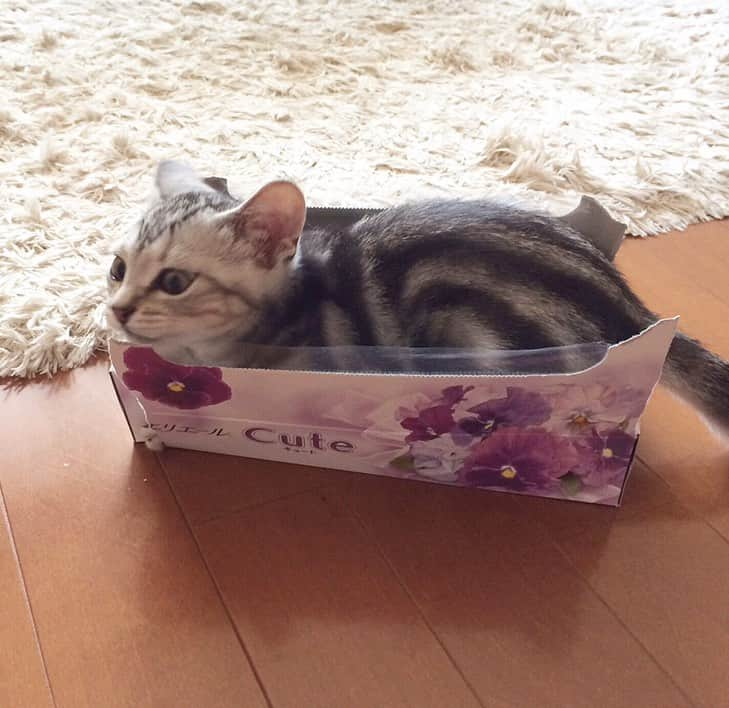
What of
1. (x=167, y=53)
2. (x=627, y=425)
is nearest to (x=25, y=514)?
(x=627, y=425)

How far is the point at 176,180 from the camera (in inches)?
43.4

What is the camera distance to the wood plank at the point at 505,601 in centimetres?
82

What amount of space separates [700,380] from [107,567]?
2.54 feet

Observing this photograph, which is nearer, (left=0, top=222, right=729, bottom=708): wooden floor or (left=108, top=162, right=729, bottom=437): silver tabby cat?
(left=0, top=222, right=729, bottom=708): wooden floor

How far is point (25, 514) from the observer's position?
3.25 ft

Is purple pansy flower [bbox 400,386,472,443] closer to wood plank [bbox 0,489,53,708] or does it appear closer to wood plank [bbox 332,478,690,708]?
wood plank [bbox 332,478,690,708]

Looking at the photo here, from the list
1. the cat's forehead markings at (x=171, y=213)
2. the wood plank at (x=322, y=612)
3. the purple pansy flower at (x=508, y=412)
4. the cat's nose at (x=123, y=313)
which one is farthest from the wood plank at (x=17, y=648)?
the purple pansy flower at (x=508, y=412)

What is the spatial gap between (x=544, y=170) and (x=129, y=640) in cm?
125

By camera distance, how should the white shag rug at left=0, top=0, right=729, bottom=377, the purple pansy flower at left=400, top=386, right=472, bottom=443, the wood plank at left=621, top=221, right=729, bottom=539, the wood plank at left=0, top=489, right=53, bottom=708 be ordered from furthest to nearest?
the white shag rug at left=0, top=0, right=729, bottom=377 → the wood plank at left=621, top=221, right=729, bottom=539 → the purple pansy flower at left=400, top=386, right=472, bottom=443 → the wood plank at left=0, top=489, right=53, bottom=708

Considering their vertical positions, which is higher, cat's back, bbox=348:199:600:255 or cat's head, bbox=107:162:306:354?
cat's back, bbox=348:199:600:255

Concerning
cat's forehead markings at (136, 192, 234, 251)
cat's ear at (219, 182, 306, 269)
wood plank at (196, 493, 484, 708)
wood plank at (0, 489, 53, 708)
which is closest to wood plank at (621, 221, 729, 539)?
wood plank at (196, 493, 484, 708)

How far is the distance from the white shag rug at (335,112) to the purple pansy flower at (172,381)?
1.06 feet

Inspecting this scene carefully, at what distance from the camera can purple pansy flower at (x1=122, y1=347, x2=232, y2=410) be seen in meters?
0.93

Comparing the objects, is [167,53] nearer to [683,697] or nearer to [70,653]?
[70,653]
